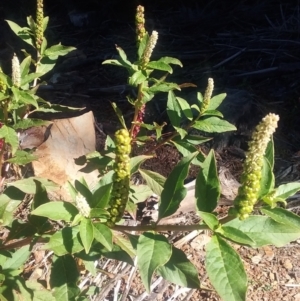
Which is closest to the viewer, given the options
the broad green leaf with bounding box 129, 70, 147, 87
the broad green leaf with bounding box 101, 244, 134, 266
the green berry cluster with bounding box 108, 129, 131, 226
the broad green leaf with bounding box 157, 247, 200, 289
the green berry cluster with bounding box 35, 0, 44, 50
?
the green berry cluster with bounding box 108, 129, 131, 226

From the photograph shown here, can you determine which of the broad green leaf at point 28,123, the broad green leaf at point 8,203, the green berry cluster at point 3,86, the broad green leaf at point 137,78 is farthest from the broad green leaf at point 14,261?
the broad green leaf at point 137,78

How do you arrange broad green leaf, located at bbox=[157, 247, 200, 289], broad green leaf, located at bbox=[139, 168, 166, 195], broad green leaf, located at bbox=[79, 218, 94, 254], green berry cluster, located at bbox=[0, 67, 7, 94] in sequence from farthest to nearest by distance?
broad green leaf, located at bbox=[139, 168, 166, 195]
green berry cluster, located at bbox=[0, 67, 7, 94]
broad green leaf, located at bbox=[157, 247, 200, 289]
broad green leaf, located at bbox=[79, 218, 94, 254]

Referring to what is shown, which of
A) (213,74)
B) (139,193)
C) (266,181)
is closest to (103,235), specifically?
(266,181)

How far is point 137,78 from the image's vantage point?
1.76 metres

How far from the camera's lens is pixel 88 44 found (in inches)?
164

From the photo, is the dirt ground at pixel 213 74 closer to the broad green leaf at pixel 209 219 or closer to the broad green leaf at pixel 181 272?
the broad green leaf at pixel 181 272

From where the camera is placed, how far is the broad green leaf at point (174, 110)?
1940 mm

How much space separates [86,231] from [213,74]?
2506 mm

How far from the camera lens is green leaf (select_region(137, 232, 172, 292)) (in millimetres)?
1253

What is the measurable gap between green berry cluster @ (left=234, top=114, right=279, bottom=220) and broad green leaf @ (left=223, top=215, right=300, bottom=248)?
0.14 m

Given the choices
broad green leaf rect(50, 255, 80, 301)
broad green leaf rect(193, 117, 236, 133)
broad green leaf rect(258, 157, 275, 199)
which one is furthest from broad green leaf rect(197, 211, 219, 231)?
broad green leaf rect(193, 117, 236, 133)

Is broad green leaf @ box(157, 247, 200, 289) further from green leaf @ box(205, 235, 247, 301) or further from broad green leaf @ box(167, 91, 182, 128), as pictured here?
broad green leaf @ box(167, 91, 182, 128)

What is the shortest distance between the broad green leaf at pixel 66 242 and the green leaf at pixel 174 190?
217mm

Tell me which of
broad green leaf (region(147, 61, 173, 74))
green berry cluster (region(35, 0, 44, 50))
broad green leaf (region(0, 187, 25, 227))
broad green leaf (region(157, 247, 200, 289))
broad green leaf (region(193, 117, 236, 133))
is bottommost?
broad green leaf (region(157, 247, 200, 289))
